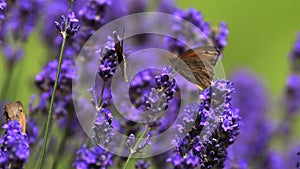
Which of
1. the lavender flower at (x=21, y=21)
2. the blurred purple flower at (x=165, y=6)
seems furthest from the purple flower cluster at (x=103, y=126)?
the blurred purple flower at (x=165, y=6)

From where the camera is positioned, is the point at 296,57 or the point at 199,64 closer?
the point at 199,64

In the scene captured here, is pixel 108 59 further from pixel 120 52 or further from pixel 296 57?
pixel 296 57

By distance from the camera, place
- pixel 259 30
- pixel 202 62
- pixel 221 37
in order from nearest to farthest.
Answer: pixel 202 62
pixel 221 37
pixel 259 30

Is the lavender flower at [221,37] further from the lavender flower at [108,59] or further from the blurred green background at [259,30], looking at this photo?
the blurred green background at [259,30]

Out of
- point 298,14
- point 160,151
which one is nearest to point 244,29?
point 298,14

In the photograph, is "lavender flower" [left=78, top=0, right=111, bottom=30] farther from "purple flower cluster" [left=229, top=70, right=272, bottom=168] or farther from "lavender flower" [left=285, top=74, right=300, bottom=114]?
"lavender flower" [left=285, top=74, right=300, bottom=114]

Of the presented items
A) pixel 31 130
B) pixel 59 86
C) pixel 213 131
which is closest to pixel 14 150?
pixel 213 131

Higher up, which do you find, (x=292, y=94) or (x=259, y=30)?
(x=259, y=30)
